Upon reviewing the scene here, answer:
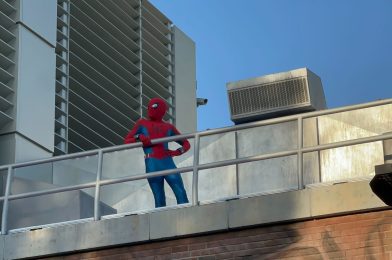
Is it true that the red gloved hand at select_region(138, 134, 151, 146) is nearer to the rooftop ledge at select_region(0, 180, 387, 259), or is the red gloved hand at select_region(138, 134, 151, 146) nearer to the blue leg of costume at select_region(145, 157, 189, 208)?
the blue leg of costume at select_region(145, 157, 189, 208)

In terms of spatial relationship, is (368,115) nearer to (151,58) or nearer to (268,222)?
(268,222)

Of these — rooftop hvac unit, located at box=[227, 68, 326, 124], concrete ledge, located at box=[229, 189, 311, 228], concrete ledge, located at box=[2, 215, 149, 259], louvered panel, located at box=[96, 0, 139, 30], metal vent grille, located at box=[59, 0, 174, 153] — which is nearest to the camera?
concrete ledge, located at box=[229, 189, 311, 228]

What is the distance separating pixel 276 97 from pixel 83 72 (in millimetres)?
6655

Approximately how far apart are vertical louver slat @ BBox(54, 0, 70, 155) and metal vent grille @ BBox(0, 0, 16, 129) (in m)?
1.32

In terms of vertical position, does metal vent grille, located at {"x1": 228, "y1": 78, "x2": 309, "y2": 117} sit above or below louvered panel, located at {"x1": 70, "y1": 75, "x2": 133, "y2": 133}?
below

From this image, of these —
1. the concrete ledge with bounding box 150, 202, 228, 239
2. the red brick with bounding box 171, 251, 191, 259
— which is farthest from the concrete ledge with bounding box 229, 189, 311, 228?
the red brick with bounding box 171, 251, 191, 259

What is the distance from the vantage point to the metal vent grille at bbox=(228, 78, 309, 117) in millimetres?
16797

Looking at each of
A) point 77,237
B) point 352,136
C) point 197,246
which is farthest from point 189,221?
point 352,136

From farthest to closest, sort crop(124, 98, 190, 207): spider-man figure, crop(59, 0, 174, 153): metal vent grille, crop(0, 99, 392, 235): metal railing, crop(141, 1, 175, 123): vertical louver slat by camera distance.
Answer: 1. crop(141, 1, 175, 123): vertical louver slat
2. crop(59, 0, 174, 153): metal vent grille
3. crop(124, 98, 190, 207): spider-man figure
4. crop(0, 99, 392, 235): metal railing

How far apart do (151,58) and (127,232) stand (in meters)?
13.0

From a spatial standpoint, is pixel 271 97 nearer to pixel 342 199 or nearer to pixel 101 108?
pixel 342 199

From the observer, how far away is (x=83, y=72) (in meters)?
22.6

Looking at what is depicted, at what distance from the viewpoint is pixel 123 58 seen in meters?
24.3

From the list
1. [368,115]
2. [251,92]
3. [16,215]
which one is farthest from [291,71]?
[16,215]
